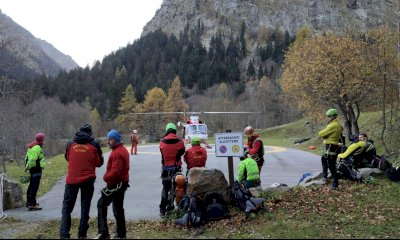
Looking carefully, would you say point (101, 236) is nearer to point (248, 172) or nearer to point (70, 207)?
point (70, 207)

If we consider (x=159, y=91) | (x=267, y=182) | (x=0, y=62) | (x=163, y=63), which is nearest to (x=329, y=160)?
(x=267, y=182)

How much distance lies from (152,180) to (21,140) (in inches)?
1543

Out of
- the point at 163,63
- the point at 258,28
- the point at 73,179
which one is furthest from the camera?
the point at 258,28

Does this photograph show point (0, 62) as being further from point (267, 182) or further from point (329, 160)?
point (329, 160)

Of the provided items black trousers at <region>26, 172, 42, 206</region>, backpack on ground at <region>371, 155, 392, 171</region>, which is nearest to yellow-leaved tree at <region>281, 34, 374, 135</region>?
backpack on ground at <region>371, 155, 392, 171</region>

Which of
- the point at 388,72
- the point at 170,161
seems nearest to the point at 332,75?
the point at 388,72

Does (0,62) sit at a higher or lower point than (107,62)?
lower

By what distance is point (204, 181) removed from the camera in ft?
29.7

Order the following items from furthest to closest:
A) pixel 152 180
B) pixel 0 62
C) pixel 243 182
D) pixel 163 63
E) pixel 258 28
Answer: pixel 258 28
pixel 163 63
pixel 0 62
pixel 152 180
pixel 243 182

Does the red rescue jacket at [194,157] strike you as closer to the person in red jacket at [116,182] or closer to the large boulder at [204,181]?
the large boulder at [204,181]

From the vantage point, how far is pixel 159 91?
89.5 metres

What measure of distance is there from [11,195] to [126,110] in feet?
285

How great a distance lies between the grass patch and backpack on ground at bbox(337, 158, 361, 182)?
63 centimetres

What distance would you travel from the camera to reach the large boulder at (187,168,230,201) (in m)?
8.99
